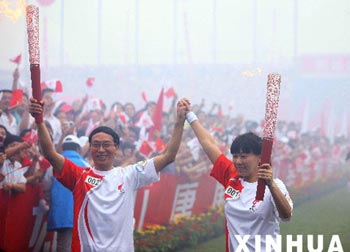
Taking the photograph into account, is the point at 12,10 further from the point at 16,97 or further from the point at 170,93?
the point at 170,93

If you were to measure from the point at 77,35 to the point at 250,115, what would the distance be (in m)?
2.58

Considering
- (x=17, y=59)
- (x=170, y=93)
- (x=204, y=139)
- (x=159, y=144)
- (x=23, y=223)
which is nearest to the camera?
(x=204, y=139)

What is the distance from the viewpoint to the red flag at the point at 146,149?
5.67 metres

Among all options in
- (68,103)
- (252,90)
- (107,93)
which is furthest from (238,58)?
(68,103)

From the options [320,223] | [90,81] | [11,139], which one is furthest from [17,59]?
[320,223]

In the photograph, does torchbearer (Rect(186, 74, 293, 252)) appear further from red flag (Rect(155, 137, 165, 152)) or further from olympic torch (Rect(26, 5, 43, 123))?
red flag (Rect(155, 137, 165, 152))

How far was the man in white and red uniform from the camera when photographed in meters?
3.03

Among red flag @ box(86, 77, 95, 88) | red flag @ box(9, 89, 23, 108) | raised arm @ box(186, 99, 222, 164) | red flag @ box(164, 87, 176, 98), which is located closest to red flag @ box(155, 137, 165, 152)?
red flag @ box(164, 87, 176, 98)

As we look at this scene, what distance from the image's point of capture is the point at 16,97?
460cm

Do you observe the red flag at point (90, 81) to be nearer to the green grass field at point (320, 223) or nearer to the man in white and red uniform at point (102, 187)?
the green grass field at point (320, 223)

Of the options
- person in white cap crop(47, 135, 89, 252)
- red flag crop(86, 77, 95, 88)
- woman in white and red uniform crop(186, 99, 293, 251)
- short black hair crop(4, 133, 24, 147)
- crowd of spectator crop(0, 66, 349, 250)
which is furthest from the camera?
red flag crop(86, 77, 95, 88)

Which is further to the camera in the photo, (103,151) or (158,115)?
(158,115)

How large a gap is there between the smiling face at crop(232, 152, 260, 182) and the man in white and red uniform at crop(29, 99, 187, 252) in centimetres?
40

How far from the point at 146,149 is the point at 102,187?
2599 mm
